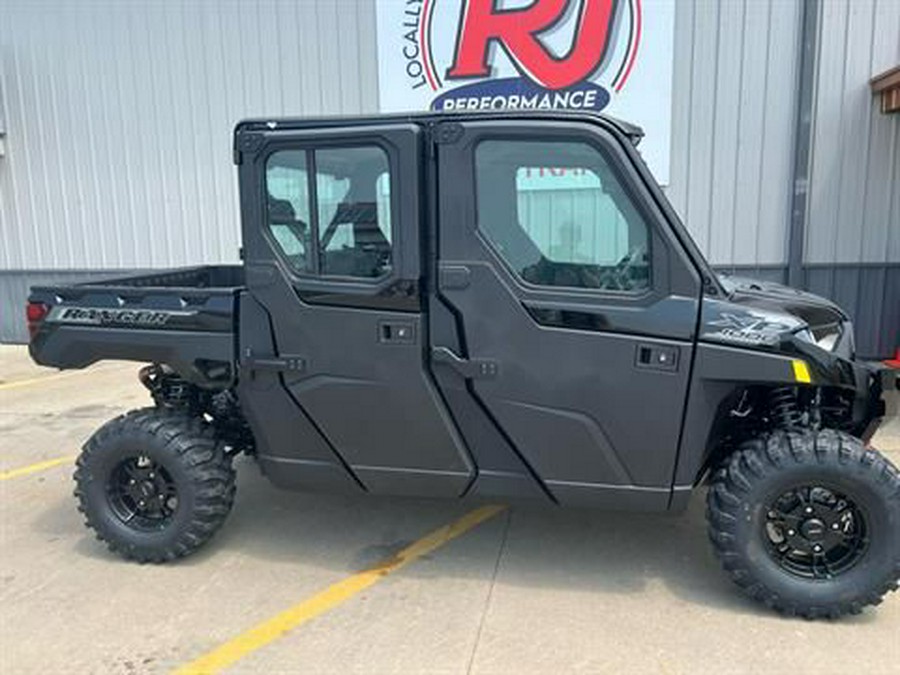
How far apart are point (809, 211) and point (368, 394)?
6925 mm

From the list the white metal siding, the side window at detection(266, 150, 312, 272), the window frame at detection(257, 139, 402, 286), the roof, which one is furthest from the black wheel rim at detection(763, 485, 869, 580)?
the white metal siding

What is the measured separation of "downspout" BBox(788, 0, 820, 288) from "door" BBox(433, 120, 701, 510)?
6087mm

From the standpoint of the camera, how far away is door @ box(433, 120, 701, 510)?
3.00 meters

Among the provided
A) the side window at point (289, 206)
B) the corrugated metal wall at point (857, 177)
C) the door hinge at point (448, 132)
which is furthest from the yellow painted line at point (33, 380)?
the corrugated metal wall at point (857, 177)

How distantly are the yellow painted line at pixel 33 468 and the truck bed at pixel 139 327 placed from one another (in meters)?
1.83

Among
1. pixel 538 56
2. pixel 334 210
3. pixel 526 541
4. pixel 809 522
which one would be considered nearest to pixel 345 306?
pixel 334 210

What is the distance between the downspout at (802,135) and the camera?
25.7 feet

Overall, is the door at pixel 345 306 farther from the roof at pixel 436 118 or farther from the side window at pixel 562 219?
the side window at pixel 562 219

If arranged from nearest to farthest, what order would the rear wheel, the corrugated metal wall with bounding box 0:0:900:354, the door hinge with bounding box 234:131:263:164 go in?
the door hinge with bounding box 234:131:263:164, the rear wheel, the corrugated metal wall with bounding box 0:0:900:354

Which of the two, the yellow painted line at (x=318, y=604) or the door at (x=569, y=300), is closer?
the yellow painted line at (x=318, y=604)

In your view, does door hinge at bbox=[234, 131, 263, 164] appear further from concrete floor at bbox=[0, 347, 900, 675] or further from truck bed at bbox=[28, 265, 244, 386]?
concrete floor at bbox=[0, 347, 900, 675]

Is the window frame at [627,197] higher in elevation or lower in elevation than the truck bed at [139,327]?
higher

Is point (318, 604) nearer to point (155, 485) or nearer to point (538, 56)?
point (155, 485)

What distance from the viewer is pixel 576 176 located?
10.2 ft
